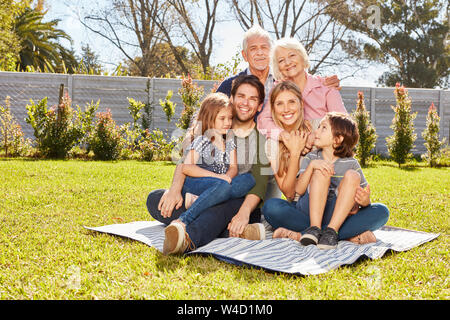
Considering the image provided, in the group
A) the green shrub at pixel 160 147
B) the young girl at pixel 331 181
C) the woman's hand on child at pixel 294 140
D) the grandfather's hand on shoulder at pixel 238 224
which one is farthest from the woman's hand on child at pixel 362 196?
the green shrub at pixel 160 147

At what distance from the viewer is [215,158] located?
329 centimetres

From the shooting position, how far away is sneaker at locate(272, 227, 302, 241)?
3.13 metres

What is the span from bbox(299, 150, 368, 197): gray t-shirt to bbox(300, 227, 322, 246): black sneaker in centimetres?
35

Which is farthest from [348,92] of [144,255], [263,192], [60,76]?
[144,255]

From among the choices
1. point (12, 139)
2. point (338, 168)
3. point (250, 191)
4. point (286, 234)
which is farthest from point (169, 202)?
point (12, 139)

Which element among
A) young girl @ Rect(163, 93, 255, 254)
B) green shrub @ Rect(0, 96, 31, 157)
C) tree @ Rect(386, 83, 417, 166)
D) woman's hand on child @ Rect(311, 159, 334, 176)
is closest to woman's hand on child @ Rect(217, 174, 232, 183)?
young girl @ Rect(163, 93, 255, 254)

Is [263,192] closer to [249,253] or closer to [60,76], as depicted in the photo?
[249,253]

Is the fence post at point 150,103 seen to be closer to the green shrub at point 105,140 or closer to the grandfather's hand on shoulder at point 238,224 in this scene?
the green shrub at point 105,140

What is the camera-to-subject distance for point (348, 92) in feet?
42.3

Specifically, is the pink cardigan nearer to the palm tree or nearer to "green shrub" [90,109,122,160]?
"green shrub" [90,109,122,160]

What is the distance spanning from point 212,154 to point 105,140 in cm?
656

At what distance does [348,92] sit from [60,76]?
825 centimetres

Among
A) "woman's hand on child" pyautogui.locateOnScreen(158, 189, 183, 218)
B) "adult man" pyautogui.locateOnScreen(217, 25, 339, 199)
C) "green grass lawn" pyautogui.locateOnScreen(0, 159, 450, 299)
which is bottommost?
"green grass lawn" pyautogui.locateOnScreen(0, 159, 450, 299)

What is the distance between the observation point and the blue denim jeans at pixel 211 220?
9.25 feet
